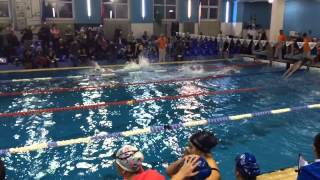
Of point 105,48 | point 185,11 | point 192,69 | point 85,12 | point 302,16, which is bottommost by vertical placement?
point 192,69

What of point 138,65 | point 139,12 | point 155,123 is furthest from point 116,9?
point 155,123

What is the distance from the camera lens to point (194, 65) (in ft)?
52.4

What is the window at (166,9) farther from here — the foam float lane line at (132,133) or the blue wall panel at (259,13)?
the foam float lane line at (132,133)

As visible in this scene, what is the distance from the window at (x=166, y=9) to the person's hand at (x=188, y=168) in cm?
1976

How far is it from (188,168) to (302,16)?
20549 millimetres

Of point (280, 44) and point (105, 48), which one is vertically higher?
point (280, 44)

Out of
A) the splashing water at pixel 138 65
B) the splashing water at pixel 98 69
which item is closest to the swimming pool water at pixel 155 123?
the splashing water at pixel 98 69

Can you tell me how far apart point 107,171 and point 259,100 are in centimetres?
563

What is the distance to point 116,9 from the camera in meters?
20.5

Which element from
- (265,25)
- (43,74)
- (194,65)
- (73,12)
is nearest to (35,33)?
(73,12)

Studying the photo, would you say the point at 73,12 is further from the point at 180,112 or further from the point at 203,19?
the point at 180,112

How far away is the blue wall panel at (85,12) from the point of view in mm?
19330

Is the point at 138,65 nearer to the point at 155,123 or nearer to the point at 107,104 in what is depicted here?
the point at 107,104

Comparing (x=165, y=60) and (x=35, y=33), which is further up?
(x=35, y=33)
